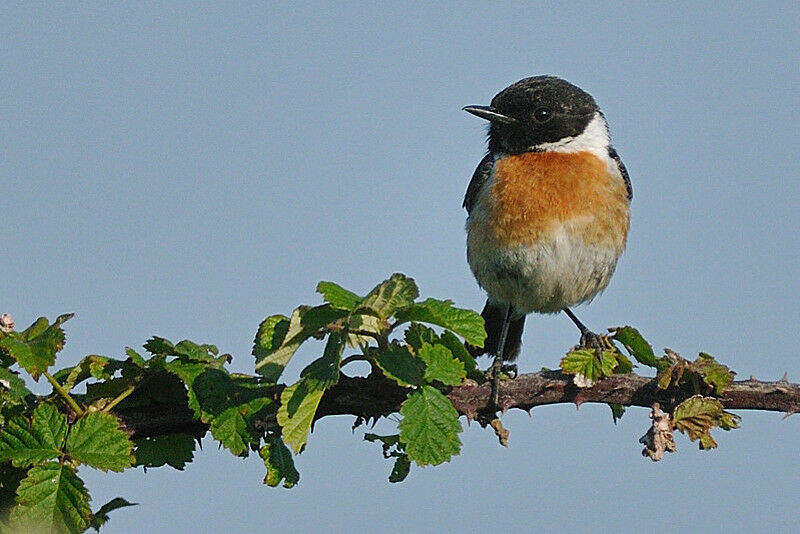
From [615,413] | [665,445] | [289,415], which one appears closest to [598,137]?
[615,413]

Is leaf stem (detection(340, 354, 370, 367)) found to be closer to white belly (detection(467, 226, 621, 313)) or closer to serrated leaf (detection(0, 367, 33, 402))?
serrated leaf (detection(0, 367, 33, 402))

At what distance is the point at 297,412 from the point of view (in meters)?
3.49

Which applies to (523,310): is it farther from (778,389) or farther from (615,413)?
(778,389)

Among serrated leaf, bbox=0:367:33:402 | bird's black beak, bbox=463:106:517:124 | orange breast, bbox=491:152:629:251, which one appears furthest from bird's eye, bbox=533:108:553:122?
serrated leaf, bbox=0:367:33:402

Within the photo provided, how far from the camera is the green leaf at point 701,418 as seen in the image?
3809 mm

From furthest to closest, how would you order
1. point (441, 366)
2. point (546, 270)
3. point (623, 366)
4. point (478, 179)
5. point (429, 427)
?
point (478, 179)
point (546, 270)
point (623, 366)
point (441, 366)
point (429, 427)

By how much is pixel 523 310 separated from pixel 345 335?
3.76 m

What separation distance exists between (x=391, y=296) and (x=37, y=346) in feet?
3.83

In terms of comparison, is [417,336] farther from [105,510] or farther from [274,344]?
[105,510]

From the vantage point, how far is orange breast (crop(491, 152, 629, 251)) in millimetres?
6566

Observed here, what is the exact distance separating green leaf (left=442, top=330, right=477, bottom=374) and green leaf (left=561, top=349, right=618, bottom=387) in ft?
1.30

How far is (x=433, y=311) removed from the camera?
3.41 metres

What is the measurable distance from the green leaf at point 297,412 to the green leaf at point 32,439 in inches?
28.2

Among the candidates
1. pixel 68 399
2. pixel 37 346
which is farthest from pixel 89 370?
pixel 37 346
